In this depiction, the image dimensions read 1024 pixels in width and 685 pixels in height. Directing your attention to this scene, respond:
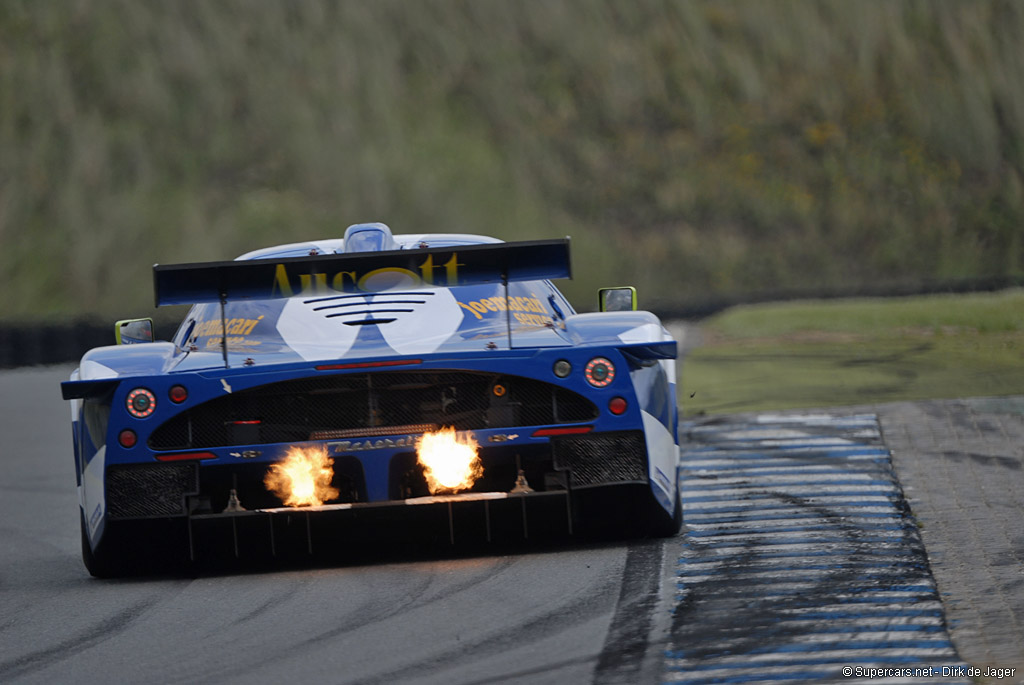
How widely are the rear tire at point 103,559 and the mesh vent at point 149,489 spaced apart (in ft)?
0.78

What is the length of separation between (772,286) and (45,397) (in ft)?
144

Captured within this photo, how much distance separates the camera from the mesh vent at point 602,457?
593 cm

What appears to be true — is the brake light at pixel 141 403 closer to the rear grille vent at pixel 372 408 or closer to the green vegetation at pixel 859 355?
the rear grille vent at pixel 372 408

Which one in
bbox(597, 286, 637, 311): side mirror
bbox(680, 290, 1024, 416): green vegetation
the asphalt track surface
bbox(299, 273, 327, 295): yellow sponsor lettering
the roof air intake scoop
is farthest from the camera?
bbox(680, 290, 1024, 416): green vegetation

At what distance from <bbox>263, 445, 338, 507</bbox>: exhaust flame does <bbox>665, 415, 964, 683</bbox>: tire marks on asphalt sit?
140 centimetres

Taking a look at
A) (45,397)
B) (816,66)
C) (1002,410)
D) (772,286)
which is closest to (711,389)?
(1002,410)

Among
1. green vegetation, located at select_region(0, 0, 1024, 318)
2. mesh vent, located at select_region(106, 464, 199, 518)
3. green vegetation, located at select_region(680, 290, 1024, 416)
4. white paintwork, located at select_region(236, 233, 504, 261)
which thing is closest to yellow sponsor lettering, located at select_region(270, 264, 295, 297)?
mesh vent, located at select_region(106, 464, 199, 518)

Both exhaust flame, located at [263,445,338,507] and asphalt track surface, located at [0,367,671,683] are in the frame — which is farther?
exhaust flame, located at [263,445,338,507]

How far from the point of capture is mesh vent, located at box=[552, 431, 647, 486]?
5.93 meters

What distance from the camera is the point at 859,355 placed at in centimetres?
1803

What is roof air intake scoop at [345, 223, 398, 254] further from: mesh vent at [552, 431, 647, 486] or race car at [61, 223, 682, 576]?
mesh vent at [552, 431, 647, 486]

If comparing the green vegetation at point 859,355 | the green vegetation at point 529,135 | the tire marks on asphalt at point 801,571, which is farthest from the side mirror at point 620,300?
the green vegetation at point 529,135

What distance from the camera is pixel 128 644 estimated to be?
501cm

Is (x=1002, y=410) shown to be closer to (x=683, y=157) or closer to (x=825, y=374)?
(x=825, y=374)
